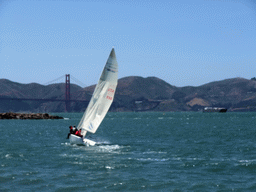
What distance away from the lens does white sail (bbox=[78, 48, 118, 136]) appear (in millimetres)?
27438

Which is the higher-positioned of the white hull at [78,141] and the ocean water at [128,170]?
the white hull at [78,141]

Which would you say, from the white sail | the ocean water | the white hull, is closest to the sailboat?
the white sail

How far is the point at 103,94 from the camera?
27.6 m

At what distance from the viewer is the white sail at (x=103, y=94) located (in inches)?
1080

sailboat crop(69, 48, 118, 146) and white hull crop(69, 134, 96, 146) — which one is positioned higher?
sailboat crop(69, 48, 118, 146)

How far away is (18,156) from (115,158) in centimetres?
623

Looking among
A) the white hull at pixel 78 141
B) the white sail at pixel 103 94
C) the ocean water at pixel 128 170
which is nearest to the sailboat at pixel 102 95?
the white sail at pixel 103 94

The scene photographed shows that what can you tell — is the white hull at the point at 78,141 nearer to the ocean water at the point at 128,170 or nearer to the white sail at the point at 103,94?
the white sail at the point at 103,94

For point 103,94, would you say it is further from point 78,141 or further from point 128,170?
point 128,170

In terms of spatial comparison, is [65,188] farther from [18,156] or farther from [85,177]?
→ [18,156]

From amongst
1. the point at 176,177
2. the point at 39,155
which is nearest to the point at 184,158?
the point at 176,177

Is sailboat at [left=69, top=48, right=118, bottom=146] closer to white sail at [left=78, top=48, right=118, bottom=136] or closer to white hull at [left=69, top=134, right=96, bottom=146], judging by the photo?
white sail at [left=78, top=48, right=118, bottom=136]

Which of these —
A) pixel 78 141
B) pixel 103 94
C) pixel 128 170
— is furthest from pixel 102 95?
pixel 128 170

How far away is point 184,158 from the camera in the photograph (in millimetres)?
22453
